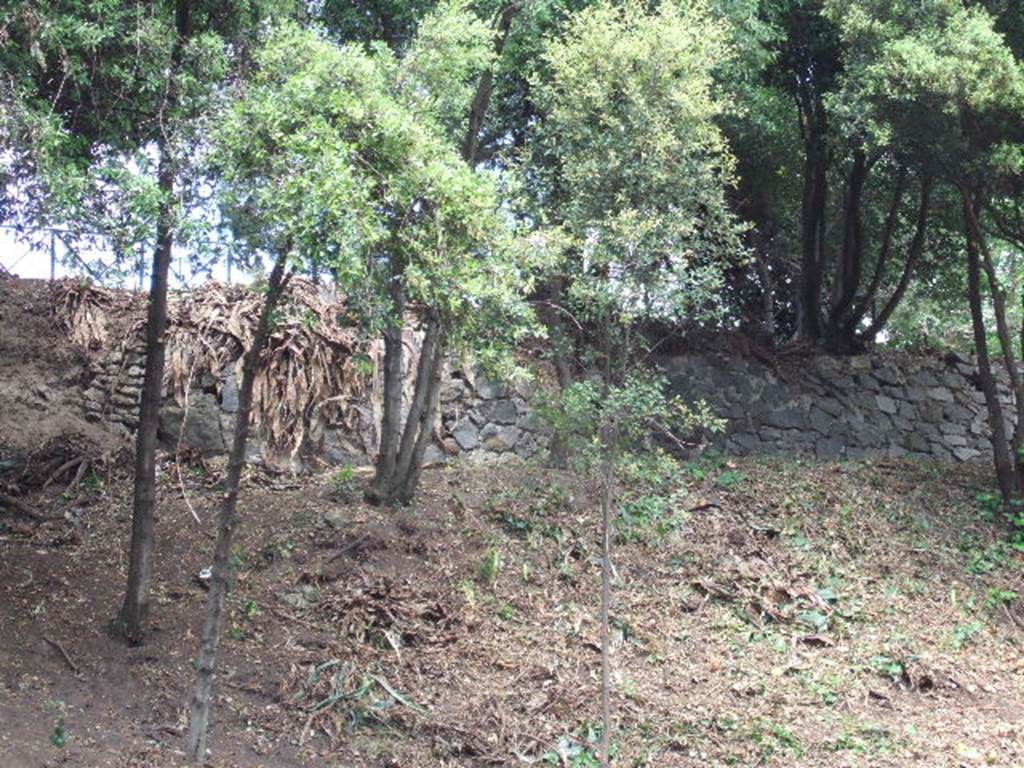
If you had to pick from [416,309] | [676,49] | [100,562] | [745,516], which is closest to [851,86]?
[676,49]

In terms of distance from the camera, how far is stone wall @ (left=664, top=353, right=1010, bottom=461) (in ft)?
42.6

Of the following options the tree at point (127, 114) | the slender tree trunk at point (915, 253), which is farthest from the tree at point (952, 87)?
the tree at point (127, 114)

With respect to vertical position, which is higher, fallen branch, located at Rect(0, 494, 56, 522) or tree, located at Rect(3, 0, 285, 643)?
tree, located at Rect(3, 0, 285, 643)

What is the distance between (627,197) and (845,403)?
715 centimetres

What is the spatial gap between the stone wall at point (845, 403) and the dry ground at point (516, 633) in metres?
2.25

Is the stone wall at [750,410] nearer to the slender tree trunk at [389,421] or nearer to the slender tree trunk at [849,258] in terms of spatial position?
the slender tree trunk at [849,258]

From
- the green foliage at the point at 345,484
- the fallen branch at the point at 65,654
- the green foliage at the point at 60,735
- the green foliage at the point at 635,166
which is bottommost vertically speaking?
the green foliage at the point at 60,735

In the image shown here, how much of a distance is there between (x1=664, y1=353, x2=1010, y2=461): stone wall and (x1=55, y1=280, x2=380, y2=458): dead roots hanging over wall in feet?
14.5

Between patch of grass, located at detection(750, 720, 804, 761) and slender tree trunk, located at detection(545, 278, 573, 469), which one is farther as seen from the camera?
slender tree trunk, located at detection(545, 278, 573, 469)

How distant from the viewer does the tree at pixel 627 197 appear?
22.0 feet

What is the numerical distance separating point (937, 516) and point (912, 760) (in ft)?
14.7

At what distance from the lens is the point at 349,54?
5.48 m

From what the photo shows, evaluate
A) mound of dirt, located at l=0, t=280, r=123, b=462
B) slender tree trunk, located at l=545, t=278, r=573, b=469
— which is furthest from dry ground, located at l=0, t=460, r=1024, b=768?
mound of dirt, located at l=0, t=280, r=123, b=462

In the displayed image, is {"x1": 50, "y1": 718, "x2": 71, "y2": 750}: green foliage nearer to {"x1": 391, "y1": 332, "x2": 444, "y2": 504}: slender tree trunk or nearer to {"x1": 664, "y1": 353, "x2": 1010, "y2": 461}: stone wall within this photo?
{"x1": 391, "y1": 332, "x2": 444, "y2": 504}: slender tree trunk
